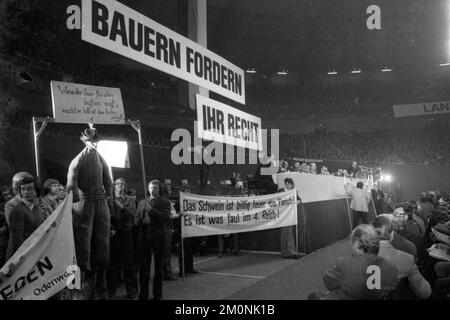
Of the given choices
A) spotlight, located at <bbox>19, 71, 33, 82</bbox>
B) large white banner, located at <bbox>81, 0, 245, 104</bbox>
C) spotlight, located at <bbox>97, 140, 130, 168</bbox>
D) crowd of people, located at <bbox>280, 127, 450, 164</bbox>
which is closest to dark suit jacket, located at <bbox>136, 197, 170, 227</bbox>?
large white banner, located at <bbox>81, 0, 245, 104</bbox>

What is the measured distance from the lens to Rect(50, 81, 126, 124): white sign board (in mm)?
5207

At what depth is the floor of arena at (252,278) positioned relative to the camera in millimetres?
5449

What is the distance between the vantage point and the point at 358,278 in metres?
2.59

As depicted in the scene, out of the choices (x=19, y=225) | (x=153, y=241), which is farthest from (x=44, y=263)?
(x=153, y=241)

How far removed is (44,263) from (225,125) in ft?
8.01

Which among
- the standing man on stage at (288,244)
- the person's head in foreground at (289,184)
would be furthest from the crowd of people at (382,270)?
the person's head in foreground at (289,184)

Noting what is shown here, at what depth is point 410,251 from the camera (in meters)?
3.66

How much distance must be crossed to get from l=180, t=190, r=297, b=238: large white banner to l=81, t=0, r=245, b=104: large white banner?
2.42 m

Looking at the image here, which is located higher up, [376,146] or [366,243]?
[376,146]

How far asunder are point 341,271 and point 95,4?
2.73 meters

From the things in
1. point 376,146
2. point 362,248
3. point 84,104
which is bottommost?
point 362,248

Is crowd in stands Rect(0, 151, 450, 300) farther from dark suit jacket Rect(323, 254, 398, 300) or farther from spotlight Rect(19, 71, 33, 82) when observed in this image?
spotlight Rect(19, 71, 33, 82)

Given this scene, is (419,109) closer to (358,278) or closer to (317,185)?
(317,185)

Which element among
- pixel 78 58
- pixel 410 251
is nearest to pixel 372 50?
pixel 78 58
